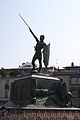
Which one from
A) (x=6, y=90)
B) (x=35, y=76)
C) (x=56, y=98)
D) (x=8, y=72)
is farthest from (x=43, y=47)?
(x=8, y=72)

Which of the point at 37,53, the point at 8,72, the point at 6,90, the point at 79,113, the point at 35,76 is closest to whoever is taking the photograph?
the point at 79,113

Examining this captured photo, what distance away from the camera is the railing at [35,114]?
11.2 metres

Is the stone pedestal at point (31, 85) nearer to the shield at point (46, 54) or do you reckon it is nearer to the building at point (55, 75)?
the shield at point (46, 54)

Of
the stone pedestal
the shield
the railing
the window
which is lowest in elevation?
the railing

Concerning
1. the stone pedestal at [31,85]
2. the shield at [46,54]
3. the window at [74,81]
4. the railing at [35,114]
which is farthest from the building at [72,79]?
the railing at [35,114]

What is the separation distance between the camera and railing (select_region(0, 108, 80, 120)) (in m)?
11.2

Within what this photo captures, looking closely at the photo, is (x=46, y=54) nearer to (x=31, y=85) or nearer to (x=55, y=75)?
(x=31, y=85)

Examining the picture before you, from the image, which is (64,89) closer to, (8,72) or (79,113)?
(79,113)

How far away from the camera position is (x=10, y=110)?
458 inches

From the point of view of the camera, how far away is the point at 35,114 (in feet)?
37.5

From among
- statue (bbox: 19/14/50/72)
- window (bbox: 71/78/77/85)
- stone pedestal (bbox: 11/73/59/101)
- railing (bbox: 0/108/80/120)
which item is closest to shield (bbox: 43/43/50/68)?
statue (bbox: 19/14/50/72)

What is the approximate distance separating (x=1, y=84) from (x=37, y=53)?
1561 inches

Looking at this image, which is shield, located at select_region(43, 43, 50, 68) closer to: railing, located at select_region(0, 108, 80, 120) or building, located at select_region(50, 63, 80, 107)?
railing, located at select_region(0, 108, 80, 120)

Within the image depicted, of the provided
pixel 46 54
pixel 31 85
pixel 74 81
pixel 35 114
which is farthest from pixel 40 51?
pixel 74 81
